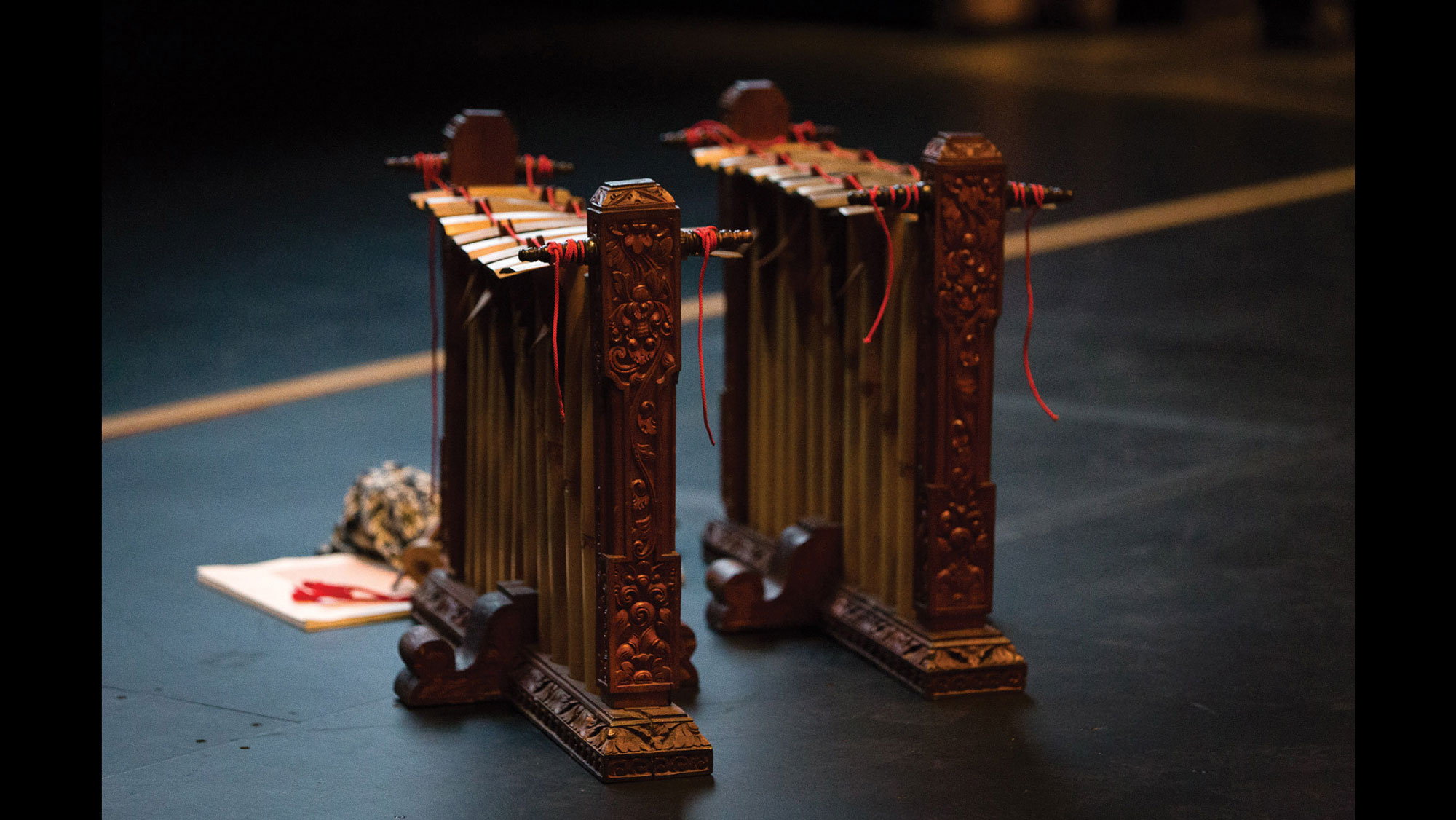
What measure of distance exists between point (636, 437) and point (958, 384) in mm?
902

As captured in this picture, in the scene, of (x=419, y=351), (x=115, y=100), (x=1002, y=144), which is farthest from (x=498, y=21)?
(x=419, y=351)

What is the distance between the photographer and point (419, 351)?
8500mm

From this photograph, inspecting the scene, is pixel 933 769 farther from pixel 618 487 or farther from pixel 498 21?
pixel 498 21

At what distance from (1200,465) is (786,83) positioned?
8926 millimetres

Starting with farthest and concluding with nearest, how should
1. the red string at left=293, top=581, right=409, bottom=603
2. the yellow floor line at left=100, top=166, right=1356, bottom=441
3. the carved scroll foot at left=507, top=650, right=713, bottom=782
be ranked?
the yellow floor line at left=100, top=166, right=1356, bottom=441 → the red string at left=293, top=581, right=409, bottom=603 → the carved scroll foot at left=507, top=650, right=713, bottom=782

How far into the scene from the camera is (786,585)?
532 centimetres

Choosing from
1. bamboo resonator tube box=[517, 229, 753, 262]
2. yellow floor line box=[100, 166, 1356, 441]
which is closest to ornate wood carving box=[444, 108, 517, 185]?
bamboo resonator tube box=[517, 229, 753, 262]

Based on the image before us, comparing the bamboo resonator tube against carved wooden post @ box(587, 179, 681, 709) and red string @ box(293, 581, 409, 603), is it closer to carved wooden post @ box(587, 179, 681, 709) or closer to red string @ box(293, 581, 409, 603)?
carved wooden post @ box(587, 179, 681, 709)

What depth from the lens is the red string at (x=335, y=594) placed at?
5520 millimetres

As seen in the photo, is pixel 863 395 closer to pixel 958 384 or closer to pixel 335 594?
pixel 958 384

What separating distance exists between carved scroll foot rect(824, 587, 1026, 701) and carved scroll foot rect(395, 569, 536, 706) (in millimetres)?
901

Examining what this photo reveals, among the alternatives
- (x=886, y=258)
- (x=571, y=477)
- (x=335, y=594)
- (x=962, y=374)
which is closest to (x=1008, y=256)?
(x=886, y=258)

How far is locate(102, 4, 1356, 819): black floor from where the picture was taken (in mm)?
4363

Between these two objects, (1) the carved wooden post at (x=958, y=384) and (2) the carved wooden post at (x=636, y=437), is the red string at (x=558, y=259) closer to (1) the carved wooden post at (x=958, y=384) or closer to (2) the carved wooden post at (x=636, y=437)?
(2) the carved wooden post at (x=636, y=437)
